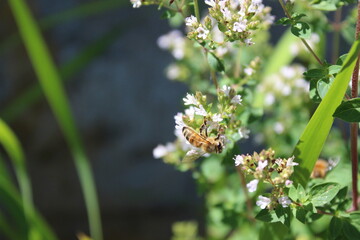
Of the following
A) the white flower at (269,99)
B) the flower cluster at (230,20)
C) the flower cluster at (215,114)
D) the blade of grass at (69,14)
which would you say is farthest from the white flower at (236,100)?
the blade of grass at (69,14)

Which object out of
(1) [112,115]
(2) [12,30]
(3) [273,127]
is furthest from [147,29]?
(3) [273,127]

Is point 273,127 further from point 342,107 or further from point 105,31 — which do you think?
point 105,31

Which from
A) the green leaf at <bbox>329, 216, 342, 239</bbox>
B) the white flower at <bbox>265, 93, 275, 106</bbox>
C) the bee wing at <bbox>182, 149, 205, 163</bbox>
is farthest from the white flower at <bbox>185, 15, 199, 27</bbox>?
the white flower at <bbox>265, 93, 275, 106</bbox>

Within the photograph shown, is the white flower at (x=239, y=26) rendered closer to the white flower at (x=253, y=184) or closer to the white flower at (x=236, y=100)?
the white flower at (x=236, y=100)

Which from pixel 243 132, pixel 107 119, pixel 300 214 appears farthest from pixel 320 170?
pixel 107 119

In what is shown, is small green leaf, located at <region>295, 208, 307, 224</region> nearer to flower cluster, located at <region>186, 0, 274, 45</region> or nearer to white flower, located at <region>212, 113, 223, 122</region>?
white flower, located at <region>212, 113, 223, 122</region>
